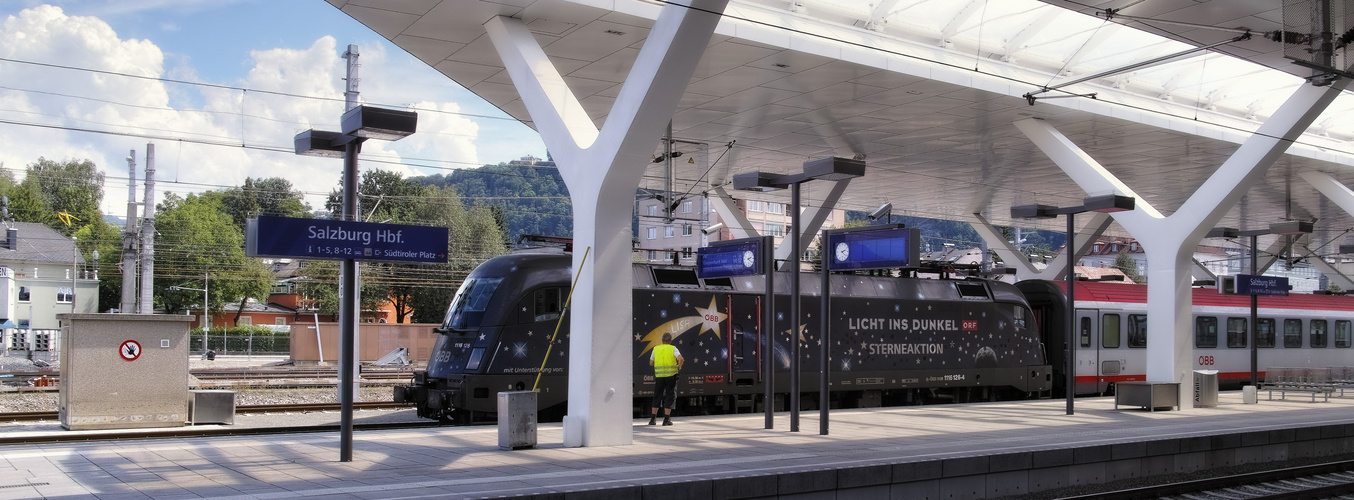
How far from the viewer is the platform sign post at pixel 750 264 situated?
14445mm

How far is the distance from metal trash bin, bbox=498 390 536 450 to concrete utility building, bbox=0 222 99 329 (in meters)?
53.7

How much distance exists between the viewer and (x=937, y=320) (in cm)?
2114

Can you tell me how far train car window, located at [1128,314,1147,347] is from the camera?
84.3 feet

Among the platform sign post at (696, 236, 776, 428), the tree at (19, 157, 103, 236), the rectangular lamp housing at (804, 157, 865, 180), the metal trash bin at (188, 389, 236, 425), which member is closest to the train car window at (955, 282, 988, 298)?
the platform sign post at (696, 236, 776, 428)

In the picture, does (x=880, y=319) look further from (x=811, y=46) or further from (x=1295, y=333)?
(x=1295, y=333)

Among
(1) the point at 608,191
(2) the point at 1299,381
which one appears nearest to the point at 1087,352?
(2) the point at 1299,381

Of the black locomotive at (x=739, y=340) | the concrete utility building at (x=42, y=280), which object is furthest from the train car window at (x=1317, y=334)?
the concrete utility building at (x=42, y=280)

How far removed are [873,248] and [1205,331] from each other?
1710 cm

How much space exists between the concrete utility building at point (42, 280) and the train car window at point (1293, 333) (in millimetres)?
57196

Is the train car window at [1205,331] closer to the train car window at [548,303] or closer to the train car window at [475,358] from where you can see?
the train car window at [548,303]

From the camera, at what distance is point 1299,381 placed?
23.9 m

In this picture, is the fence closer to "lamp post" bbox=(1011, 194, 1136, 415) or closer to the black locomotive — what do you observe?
the black locomotive

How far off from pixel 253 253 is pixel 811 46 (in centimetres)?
866

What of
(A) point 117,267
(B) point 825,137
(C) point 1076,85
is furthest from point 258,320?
(C) point 1076,85
